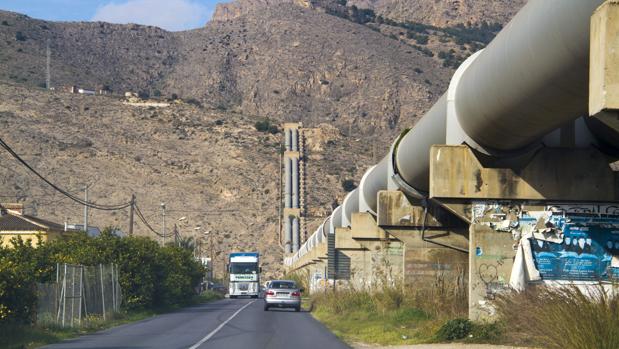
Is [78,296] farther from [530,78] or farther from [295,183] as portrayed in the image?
[295,183]

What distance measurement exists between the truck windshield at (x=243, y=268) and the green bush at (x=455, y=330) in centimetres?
5871

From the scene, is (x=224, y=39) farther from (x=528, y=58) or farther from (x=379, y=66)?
(x=528, y=58)

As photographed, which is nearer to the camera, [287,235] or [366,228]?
[366,228]

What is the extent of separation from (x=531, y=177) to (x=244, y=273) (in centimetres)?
6203

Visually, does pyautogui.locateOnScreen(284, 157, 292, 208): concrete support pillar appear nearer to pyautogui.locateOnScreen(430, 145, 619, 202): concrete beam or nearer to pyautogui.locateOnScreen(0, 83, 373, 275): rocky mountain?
pyautogui.locateOnScreen(0, 83, 373, 275): rocky mountain

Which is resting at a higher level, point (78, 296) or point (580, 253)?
point (580, 253)

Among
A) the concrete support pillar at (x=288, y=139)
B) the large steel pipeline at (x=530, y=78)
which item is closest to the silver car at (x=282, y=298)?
the large steel pipeline at (x=530, y=78)

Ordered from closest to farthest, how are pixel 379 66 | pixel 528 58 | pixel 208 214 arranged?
pixel 528 58 < pixel 208 214 < pixel 379 66

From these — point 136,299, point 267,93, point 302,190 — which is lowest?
point 136,299

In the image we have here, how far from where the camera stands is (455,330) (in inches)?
834

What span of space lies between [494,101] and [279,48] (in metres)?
169

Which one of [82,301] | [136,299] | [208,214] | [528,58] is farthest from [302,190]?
[528,58]

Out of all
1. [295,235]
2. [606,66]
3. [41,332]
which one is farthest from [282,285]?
[295,235]

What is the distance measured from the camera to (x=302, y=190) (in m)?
118
